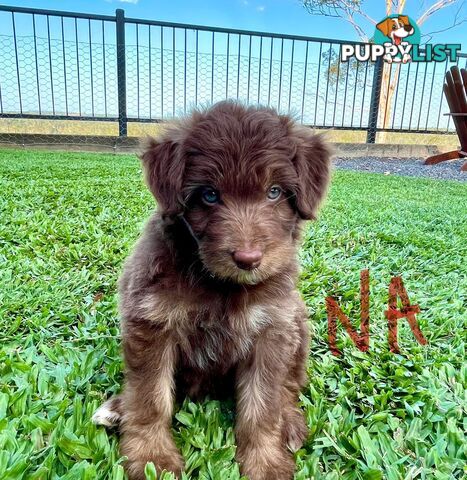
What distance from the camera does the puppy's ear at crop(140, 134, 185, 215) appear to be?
2033 mm

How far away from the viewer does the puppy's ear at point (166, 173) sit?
2033 mm

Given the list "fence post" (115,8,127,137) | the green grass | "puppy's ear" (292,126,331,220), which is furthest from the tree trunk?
"puppy's ear" (292,126,331,220)

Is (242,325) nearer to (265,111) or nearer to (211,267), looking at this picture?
(211,267)

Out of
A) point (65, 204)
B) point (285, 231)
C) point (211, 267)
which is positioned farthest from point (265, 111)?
point (65, 204)

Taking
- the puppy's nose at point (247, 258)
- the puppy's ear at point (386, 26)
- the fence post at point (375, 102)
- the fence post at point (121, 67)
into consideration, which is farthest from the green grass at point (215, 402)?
the puppy's ear at point (386, 26)

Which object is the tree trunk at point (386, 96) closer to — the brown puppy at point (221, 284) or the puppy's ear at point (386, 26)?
the puppy's ear at point (386, 26)

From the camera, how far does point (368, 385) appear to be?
8.41ft

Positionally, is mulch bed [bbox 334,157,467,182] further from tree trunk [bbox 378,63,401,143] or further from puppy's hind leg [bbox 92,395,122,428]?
puppy's hind leg [bbox 92,395,122,428]

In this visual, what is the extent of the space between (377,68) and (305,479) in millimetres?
→ 17804

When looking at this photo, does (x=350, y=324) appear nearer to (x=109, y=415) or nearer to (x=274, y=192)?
(x=274, y=192)

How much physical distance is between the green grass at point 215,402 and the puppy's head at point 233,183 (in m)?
0.84

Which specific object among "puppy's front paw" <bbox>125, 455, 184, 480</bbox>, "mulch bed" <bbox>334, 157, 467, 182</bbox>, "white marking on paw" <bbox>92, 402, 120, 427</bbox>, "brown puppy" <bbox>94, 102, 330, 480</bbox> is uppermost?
"brown puppy" <bbox>94, 102, 330, 480</bbox>

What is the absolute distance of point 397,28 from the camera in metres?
18.7

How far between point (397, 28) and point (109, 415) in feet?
65.8
